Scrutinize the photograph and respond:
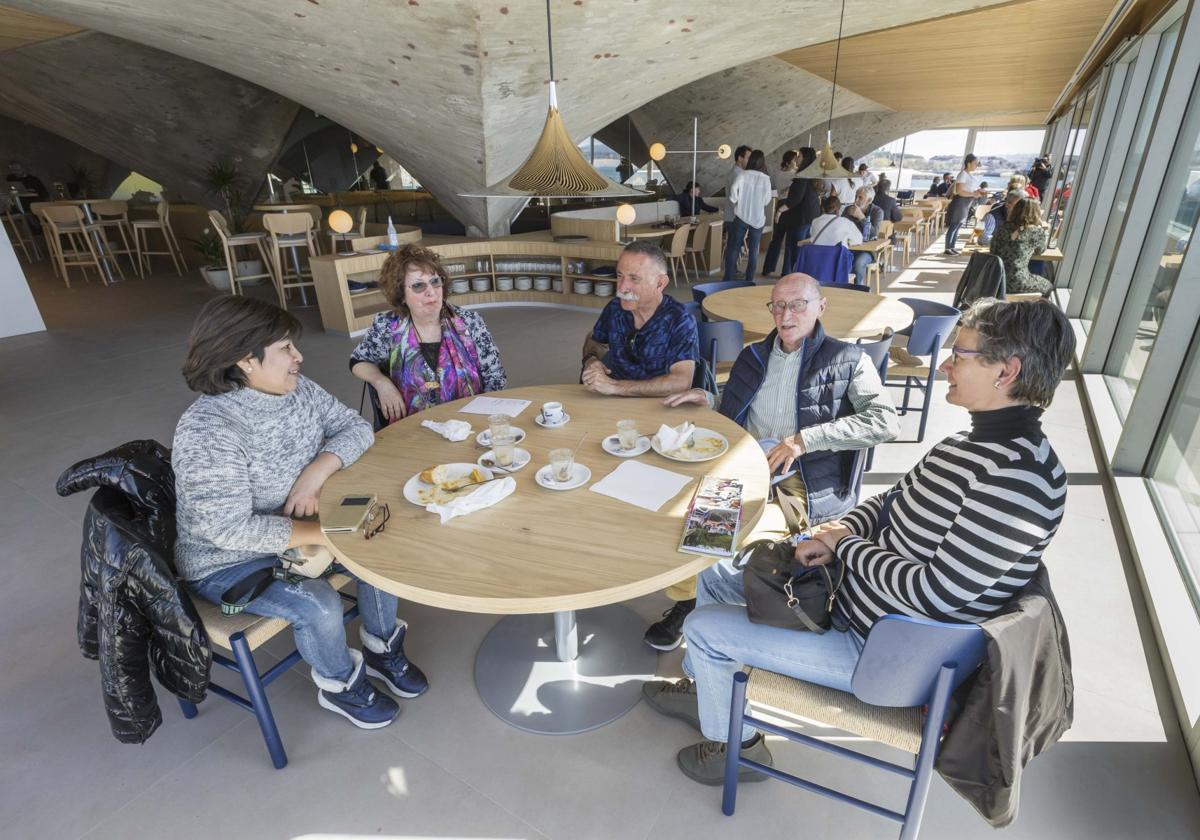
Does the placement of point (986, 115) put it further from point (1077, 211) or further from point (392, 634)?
point (392, 634)

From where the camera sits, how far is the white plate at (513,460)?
1.79 m

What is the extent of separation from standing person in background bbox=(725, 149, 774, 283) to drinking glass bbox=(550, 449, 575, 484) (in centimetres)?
606

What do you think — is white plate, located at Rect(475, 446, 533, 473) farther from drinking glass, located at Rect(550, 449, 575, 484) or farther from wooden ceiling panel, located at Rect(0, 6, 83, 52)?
wooden ceiling panel, located at Rect(0, 6, 83, 52)

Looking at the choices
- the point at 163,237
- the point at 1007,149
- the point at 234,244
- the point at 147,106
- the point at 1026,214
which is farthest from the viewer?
the point at 1007,149

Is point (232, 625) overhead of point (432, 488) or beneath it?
beneath

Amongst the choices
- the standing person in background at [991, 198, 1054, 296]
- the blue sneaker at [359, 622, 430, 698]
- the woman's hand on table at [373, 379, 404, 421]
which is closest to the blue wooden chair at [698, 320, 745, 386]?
the woman's hand on table at [373, 379, 404, 421]

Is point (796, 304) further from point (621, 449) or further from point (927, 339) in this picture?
point (927, 339)

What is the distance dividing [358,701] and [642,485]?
45.8 inches

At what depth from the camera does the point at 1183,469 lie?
109 inches

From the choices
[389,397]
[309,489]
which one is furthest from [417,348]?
[309,489]

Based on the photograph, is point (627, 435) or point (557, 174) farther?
point (557, 174)

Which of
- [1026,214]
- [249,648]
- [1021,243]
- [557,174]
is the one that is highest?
[557,174]

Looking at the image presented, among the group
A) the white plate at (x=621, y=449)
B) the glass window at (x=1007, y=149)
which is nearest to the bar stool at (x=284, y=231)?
the white plate at (x=621, y=449)

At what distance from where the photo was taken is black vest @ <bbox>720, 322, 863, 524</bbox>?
2.23 m
